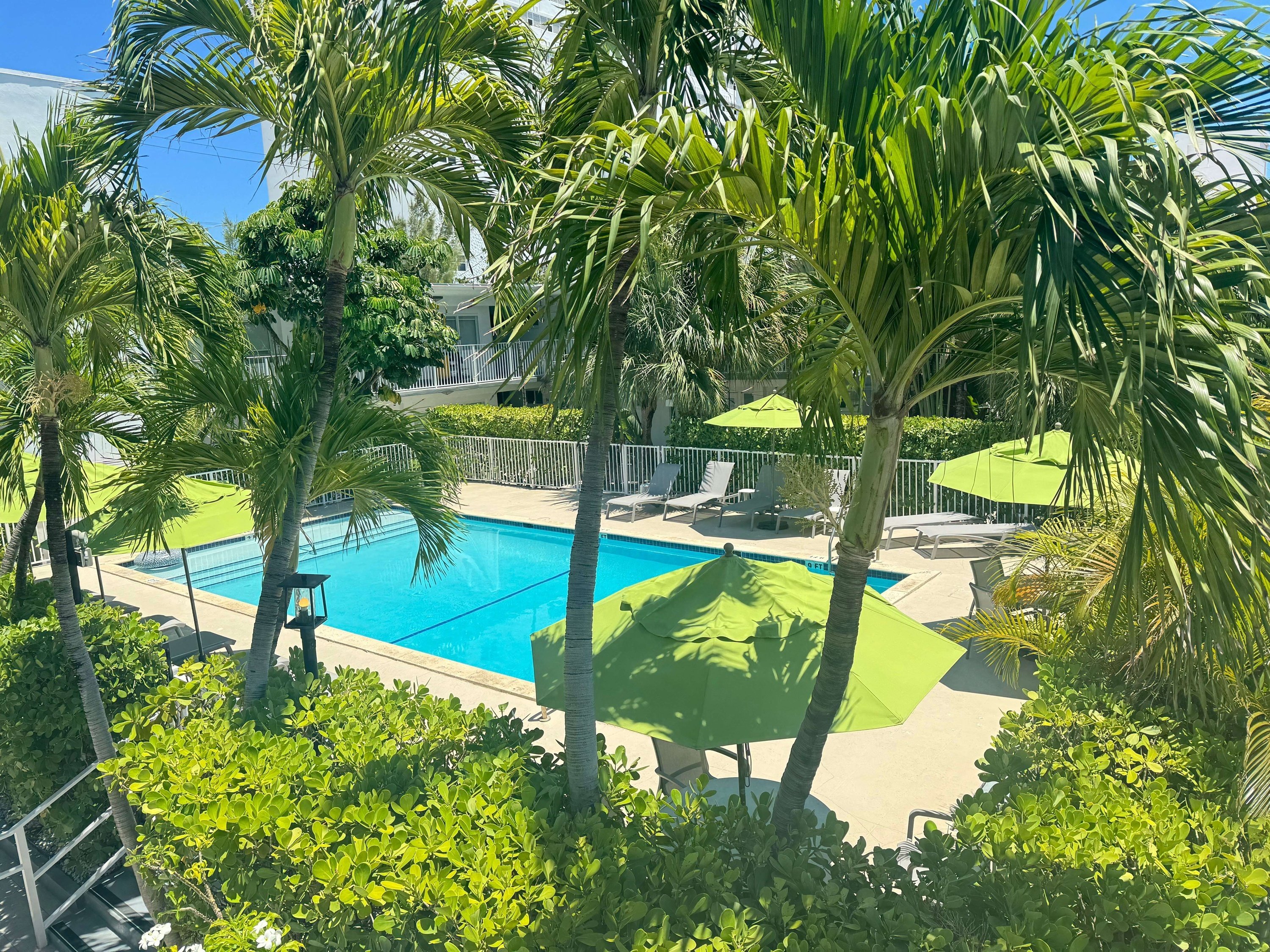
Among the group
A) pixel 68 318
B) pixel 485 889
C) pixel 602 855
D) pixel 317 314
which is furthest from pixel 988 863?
pixel 317 314

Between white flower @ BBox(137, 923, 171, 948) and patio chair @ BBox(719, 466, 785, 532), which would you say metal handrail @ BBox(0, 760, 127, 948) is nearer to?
white flower @ BBox(137, 923, 171, 948)

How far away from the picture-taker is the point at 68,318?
215 inches

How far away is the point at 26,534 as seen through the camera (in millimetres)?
7457

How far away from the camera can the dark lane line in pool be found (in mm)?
12008

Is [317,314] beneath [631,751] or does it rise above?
above

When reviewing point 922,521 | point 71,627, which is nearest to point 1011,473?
point 922,521

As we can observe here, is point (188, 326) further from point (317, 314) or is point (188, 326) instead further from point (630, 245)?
point (317, 314)

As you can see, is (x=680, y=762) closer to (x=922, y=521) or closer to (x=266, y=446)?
(x=266, y=446)

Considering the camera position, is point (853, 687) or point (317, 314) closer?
point (853, 687)

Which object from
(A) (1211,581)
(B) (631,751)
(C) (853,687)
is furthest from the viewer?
(B) (631,751)

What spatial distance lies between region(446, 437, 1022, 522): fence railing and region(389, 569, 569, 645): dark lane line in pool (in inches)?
83.2

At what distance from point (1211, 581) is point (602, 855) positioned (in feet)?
7.35

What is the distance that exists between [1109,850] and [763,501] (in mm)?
12325

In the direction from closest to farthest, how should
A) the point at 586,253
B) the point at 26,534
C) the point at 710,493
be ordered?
the point at 586,253 < the point at 26,534 < the point at 710,493
